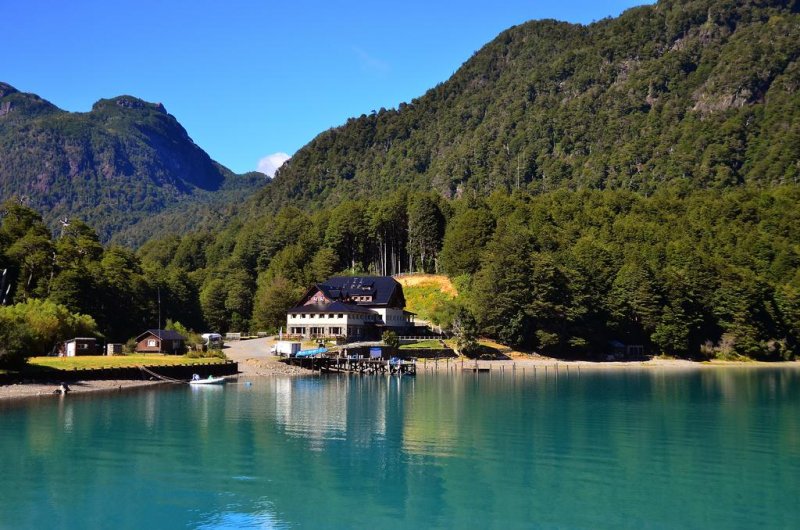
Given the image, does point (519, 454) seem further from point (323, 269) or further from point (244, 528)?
point (323, 269)

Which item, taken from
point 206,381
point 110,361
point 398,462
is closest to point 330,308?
point 206,381

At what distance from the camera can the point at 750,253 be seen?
420 ft

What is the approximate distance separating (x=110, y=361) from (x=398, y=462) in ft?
169

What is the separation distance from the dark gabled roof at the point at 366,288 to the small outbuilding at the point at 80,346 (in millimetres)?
40684

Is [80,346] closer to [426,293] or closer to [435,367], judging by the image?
[435,367]

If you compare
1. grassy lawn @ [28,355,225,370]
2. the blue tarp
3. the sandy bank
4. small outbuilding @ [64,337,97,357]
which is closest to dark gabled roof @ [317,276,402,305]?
the sandy bank

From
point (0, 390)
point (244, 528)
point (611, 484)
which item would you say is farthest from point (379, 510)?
point (0, 390)

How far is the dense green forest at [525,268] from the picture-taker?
104062 mm

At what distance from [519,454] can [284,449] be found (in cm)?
1276

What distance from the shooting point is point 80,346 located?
263ft

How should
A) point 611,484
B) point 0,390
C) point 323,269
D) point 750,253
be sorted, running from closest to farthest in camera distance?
point 611,484
point 0,390
point 750,253
point 323,269

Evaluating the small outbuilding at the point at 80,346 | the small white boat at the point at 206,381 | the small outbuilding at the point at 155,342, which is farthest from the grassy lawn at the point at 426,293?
the small outbuilding at the point at 80,346

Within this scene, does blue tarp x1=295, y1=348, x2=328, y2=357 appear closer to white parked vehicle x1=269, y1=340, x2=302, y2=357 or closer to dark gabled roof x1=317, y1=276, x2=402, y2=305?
white parked vehicle x1=269, y1=340, x2=302, y2=357

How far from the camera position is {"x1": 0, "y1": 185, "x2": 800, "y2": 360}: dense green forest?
104062mm
